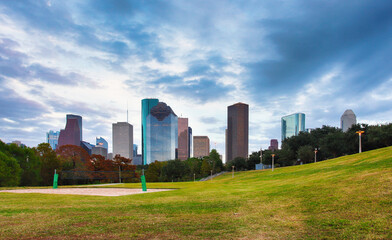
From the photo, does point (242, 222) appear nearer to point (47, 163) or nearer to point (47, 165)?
point (47, 165)

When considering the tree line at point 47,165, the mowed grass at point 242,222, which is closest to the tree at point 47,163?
the tree line at point 47,165

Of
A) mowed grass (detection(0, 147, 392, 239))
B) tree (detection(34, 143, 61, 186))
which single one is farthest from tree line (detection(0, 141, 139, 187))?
mowed grass (detection(0, 147, 392, 239))

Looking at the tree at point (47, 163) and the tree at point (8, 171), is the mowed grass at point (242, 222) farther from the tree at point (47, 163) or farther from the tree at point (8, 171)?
the tree at point (47, 163)

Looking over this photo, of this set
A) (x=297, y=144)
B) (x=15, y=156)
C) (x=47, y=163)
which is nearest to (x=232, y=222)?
(x=15, y=156)

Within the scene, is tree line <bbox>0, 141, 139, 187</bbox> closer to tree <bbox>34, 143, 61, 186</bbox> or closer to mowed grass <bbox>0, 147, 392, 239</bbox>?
tree <bbox>34, 143, 61, 186</bbox>

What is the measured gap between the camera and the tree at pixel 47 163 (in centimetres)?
6056

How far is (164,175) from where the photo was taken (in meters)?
103

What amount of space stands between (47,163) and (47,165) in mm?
523

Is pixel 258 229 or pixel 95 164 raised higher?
pixel 258 229

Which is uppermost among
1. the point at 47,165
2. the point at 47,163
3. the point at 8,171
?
the point at 8,171

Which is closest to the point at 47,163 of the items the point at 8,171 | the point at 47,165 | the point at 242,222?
the point at 47,165

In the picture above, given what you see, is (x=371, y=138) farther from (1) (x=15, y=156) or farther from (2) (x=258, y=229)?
(1) (x=15, y=156)

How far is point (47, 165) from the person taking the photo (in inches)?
2400

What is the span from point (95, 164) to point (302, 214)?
8121 cm
